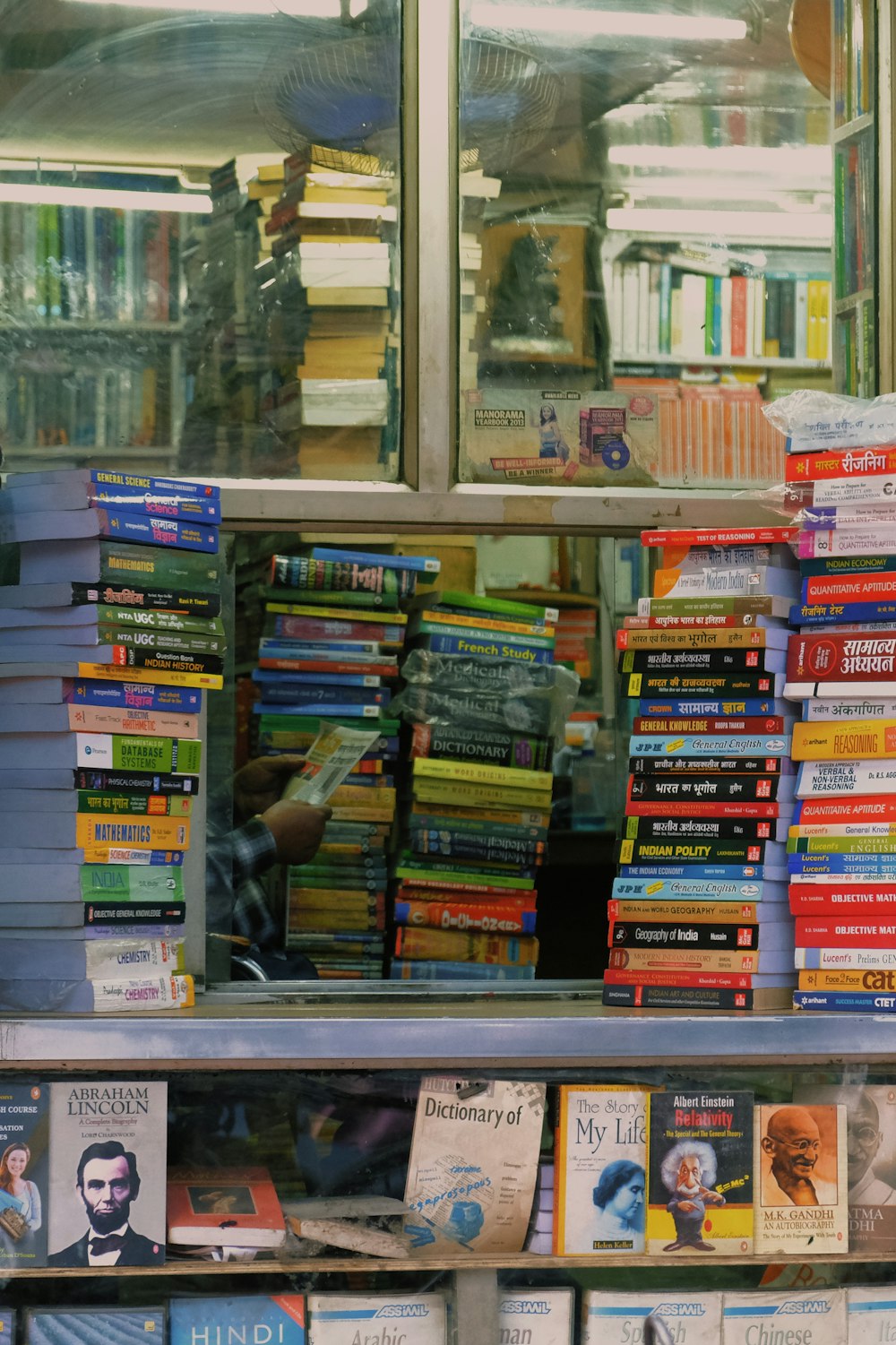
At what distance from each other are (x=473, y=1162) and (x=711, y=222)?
84.4 inches

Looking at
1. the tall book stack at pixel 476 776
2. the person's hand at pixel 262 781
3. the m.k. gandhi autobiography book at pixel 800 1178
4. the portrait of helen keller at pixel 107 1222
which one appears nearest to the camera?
the portrait of helen keller at pixel 107 1222

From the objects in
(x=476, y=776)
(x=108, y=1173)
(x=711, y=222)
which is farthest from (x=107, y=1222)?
(x=711, y=222)

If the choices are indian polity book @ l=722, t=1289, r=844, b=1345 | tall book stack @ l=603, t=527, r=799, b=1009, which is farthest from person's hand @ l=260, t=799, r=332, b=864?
indian polity book @ l=722, t=1289, r=844, b=1345

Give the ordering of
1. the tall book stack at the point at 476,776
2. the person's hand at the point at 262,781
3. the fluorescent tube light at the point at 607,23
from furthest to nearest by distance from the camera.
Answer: the tall book stack at the point at 476,776 < the person's hand at the point at 262,781 < the fluorescent tube light at the point at 607,23

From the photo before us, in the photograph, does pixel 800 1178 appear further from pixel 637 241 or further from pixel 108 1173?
pixel 637 241

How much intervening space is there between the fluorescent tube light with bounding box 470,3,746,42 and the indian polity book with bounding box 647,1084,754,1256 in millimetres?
2115

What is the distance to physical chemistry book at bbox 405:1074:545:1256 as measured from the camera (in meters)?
2.37

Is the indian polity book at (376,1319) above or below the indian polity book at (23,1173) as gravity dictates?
below

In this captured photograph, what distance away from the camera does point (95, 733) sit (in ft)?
7.96

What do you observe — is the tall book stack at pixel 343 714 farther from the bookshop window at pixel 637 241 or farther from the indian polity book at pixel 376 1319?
the indian polity book at pixel 376 1319

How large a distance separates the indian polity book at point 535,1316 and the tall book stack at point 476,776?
1.43 metres

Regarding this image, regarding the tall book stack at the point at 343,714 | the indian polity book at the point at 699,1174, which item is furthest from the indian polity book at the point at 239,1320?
the tall book stack at the point at 343,714

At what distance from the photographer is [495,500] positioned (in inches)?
117

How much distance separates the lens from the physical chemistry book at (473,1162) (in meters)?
2.37
